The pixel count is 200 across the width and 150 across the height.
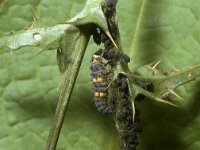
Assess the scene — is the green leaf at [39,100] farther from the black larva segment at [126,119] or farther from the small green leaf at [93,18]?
the small green leaf at [93,18]

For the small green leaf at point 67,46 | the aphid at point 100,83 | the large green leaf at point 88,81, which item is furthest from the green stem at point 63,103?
the large green leaf at point 88,81

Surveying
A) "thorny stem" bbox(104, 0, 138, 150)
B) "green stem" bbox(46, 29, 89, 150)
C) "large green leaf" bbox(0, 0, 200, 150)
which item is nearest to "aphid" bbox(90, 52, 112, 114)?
"thorny stem" bbox(104, 0, 138, 150)

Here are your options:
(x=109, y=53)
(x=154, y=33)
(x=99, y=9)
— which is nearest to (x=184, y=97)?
(x=154, y=33)

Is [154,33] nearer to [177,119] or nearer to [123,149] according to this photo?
[177,119]

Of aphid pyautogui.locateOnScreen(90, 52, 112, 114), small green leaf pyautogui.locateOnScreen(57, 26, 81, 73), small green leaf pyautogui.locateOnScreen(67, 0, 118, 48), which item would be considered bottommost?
aphid pyautogui.locateOnScreen(90, 52, 112, 114)

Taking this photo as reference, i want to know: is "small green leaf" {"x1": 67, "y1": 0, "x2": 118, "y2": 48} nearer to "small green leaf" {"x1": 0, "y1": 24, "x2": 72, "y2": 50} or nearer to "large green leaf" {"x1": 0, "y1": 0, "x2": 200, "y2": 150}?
"small green leaf" {"x1": 0, "y1": 24, "x2": 72, "y2": 50}

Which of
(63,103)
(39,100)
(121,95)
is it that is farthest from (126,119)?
(39,100)
